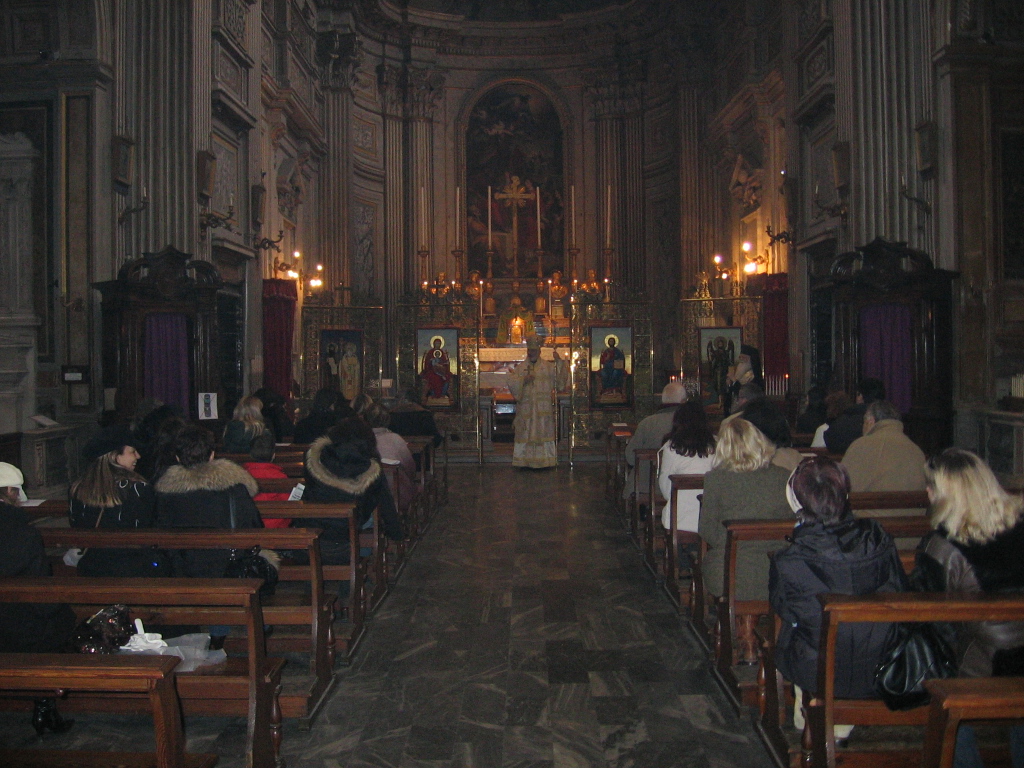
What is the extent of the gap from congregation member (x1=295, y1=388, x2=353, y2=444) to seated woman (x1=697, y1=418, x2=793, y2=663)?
14.2 ft

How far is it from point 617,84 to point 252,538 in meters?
20.3

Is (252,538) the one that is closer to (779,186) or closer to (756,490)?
(756,490)

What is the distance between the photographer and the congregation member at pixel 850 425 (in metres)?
7.07

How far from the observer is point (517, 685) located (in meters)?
4.51

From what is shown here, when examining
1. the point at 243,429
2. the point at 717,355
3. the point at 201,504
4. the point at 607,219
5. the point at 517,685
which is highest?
the point at 607,219

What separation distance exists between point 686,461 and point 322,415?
12.1ft

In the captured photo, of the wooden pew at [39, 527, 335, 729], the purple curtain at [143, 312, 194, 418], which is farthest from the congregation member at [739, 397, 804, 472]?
the purple curtain at [143, 312, 194, 418]

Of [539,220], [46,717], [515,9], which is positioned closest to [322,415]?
[46,717]

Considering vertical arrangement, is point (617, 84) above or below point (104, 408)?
above

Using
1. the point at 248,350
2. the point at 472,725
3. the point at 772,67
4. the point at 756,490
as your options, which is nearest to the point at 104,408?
the point at 248,350

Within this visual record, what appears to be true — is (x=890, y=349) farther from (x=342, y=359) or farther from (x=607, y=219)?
(x=607, y=219)

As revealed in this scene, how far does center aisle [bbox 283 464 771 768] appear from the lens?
149 inches

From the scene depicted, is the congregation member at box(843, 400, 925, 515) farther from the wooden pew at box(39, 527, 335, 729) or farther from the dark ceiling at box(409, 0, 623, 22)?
the dark ceiling at box(409, 0, 623, 22)

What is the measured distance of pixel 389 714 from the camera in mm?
4184
